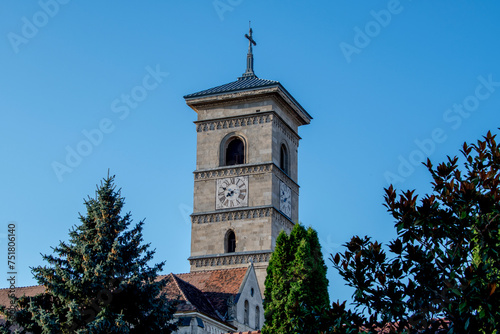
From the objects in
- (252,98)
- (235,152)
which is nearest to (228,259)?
(235,152)

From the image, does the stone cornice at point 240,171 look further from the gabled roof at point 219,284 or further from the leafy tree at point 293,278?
the leafy tree at point 293,278

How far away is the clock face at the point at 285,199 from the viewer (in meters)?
51.5

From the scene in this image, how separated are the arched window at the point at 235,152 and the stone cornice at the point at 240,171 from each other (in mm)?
916

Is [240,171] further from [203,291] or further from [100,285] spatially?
[100,285]

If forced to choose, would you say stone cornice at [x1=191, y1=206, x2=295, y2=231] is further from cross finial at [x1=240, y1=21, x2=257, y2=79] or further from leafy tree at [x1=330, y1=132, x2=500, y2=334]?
leafy tree at [x1=330, y1=132, x2=500, y2=334]

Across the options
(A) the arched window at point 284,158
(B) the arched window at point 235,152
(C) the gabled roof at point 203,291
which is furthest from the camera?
(A) the arched window at point 284,158

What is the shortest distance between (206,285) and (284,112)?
681 inches

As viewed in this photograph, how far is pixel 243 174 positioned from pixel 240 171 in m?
0.29

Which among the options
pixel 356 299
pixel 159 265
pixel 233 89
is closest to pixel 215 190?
pixel 233 89

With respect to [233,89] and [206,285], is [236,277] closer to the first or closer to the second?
[206,285]

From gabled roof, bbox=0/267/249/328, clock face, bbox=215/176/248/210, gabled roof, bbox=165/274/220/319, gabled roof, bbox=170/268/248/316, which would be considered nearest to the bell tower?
clock face, bbox=215/176/248/210

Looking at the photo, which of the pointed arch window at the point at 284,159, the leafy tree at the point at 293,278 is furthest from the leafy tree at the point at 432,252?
the pointed arch window at the point at 284,159

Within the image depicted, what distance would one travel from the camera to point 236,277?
39.5 meters

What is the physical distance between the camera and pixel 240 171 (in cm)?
5091
